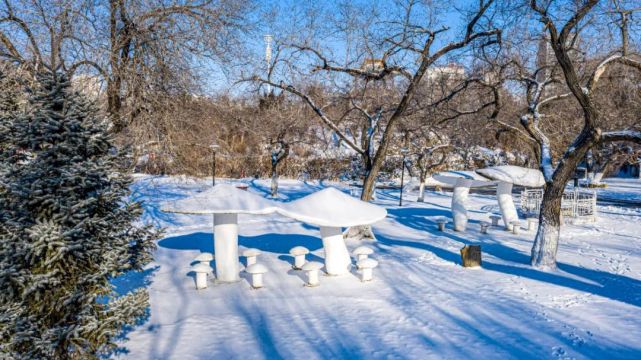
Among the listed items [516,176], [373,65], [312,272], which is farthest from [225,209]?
[516,176]

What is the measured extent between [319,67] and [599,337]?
938cm

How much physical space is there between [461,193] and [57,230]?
1287 centimetres

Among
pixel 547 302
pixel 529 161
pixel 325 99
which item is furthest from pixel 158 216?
pixel 529 161

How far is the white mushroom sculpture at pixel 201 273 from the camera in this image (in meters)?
8.45

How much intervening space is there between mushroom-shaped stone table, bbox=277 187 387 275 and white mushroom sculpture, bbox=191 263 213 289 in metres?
1.75

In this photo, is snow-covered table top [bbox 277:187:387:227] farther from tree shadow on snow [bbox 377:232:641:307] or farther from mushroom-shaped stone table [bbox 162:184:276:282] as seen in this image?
tree shadow on snow [bbox 377:232:641:307]

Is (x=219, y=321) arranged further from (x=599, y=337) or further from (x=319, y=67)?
(x=319, y=67)

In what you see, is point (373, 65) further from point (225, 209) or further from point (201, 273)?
point (201, 273)

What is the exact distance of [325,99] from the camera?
614 inches

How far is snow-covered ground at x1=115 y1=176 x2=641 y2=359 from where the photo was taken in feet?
19.6

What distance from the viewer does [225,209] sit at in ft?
27.6

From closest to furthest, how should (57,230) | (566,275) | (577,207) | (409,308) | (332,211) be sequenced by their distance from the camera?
(57,230) → (409,308) → (332,211) → (566,275) → (577,207)

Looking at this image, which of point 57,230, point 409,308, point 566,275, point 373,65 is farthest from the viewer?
point 373,65

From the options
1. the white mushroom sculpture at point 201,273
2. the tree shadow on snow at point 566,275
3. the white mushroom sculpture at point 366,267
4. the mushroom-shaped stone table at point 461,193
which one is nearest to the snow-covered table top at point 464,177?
the mushroom-shaped stone table at point 461,193
